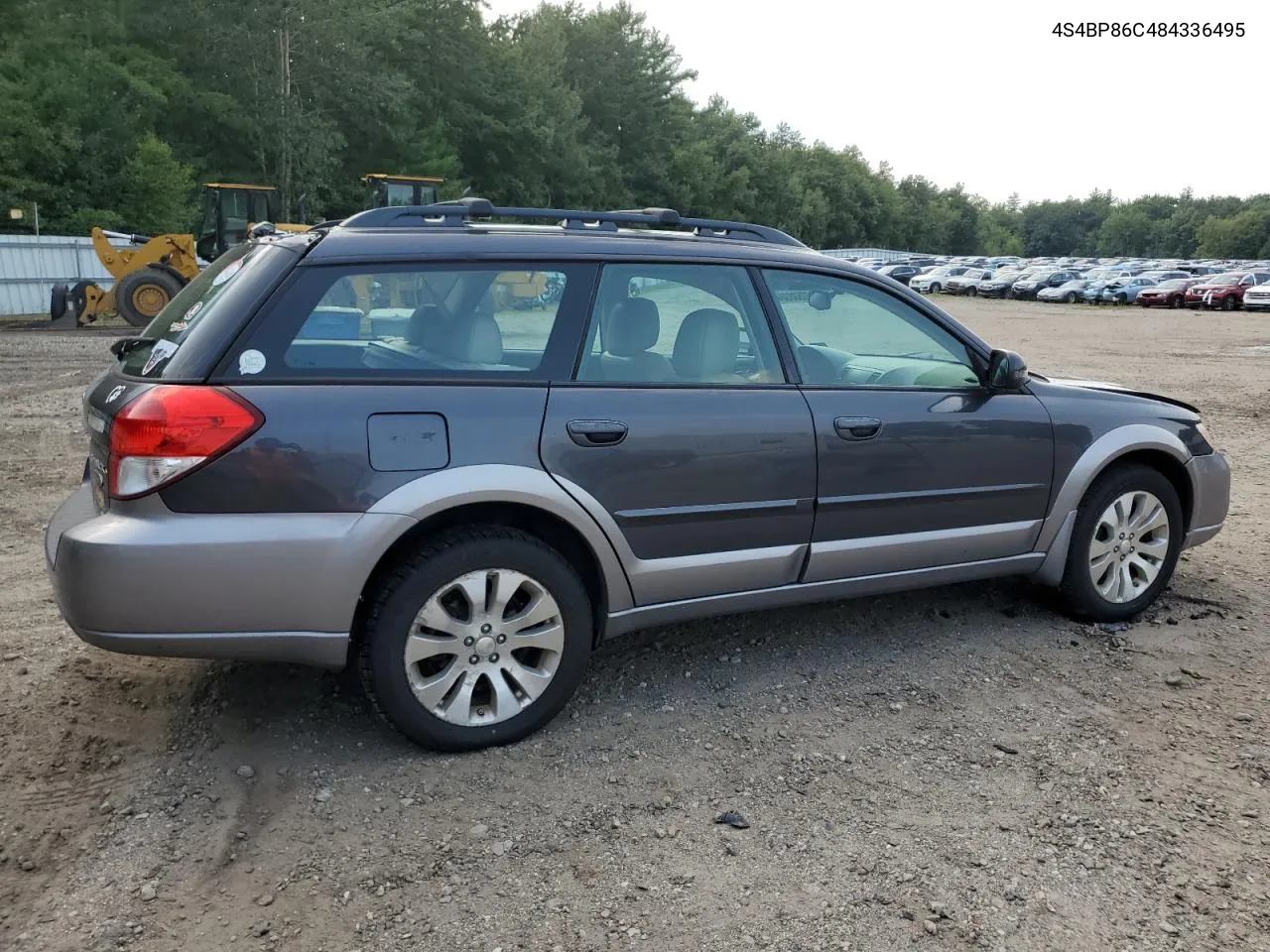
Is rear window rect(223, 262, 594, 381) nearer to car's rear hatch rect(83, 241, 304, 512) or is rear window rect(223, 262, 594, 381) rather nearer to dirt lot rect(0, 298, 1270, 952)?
car's rear hatch rect(83, 241, 304, 512)

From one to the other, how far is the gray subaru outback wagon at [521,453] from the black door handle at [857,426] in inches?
0.4

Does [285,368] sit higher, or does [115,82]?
[115,82]

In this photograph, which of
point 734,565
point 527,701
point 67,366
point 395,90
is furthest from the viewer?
point 395,90

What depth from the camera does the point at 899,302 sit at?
4266 mm

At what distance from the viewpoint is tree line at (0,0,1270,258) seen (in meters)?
31.5

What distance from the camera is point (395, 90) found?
137 feet

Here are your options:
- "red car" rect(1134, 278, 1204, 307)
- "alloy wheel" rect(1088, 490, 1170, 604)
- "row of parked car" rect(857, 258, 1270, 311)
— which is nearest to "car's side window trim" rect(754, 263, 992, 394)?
"alloy wheel" rect(1088, 490, 1170, 604)

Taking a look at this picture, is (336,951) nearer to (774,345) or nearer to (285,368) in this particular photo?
(285,368)

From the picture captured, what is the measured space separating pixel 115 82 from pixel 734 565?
116 feet

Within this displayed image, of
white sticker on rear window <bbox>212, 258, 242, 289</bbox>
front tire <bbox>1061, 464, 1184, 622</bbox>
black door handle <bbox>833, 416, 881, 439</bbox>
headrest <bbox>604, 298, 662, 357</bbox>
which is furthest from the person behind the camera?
front tire <bbox>1061, 464, 1184, 622</bbox>

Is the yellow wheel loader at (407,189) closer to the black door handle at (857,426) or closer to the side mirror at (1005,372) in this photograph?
the side mirror at (1005,372)

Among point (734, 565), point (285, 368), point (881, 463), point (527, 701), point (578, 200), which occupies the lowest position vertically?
point (527, 701)

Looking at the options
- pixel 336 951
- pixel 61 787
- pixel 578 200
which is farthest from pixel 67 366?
pixel 578 200

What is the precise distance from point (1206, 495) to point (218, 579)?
4.24 meters
